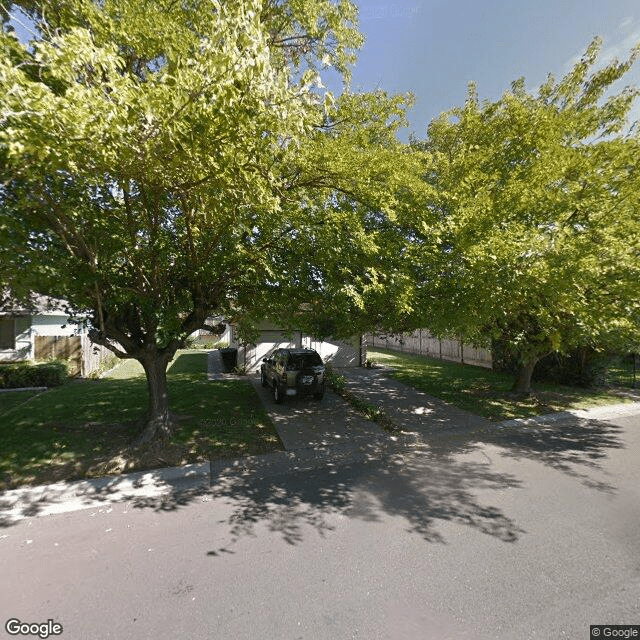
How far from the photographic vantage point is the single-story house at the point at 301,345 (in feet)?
55.8

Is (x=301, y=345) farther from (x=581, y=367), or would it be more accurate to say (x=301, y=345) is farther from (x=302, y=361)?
(x=581, y=367)

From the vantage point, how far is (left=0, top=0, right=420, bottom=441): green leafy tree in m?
3.39

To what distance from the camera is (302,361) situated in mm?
10445

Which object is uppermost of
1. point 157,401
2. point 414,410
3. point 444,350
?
point 444,350

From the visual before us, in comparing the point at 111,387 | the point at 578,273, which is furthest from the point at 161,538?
the point at 111,387

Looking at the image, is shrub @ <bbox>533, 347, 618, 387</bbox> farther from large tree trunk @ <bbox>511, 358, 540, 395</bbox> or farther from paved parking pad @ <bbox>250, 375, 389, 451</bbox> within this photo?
paved parking pad @ <bbox>250, 375, 389, 451</bbox>

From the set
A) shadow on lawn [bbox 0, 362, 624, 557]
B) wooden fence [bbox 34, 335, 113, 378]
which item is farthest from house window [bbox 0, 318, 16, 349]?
shadow on lawn [bbox 0, 362, 624, 557]

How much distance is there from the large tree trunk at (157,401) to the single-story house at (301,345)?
9.49 m

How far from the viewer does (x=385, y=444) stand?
7105mm

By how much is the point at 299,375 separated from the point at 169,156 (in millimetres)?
7255

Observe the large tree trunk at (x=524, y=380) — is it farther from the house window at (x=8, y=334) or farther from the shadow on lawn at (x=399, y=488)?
the house window at (x=8, y=334)

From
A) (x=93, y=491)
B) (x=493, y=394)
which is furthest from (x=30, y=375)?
(x=493, y=394)

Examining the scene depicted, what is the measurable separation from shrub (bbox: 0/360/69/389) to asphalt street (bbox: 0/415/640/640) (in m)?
9.93

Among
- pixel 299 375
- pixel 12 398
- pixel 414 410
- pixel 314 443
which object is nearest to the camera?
pixel 314 443
